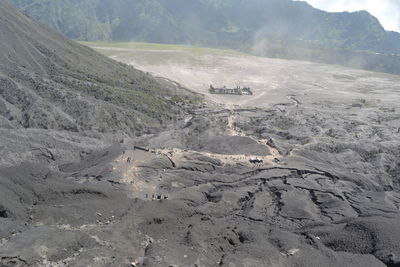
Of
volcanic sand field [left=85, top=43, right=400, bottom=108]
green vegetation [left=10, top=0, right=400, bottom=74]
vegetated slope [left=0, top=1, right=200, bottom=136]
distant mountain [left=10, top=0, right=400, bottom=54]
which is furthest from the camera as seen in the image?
distant mountain [left=10, top=0, right=400, bottom=54]

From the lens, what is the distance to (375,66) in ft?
422

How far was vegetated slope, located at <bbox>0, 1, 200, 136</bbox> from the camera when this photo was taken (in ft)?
129

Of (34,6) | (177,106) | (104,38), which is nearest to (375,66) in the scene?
(177,106)

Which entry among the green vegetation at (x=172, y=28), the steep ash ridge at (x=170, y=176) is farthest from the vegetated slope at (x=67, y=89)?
the green vegetation at (x=172, y=28)

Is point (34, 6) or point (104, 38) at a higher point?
point (34, 6)

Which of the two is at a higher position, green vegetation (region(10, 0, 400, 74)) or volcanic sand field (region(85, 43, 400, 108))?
green vegetation (region(10, 0, 400, 74))

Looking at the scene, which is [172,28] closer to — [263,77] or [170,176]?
[263,77]

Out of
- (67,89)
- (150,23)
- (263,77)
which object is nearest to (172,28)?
(150,23)

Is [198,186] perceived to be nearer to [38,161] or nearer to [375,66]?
[38,161]

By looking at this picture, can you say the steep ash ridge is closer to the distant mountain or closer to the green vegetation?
the green vegetation

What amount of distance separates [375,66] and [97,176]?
12376cm

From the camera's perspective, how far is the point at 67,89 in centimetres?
4516

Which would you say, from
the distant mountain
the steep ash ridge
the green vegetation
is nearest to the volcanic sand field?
the steep ash ridge

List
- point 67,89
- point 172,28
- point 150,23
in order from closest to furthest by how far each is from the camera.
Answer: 1. point 67,89
2. point 172,28
3. point 150,23
